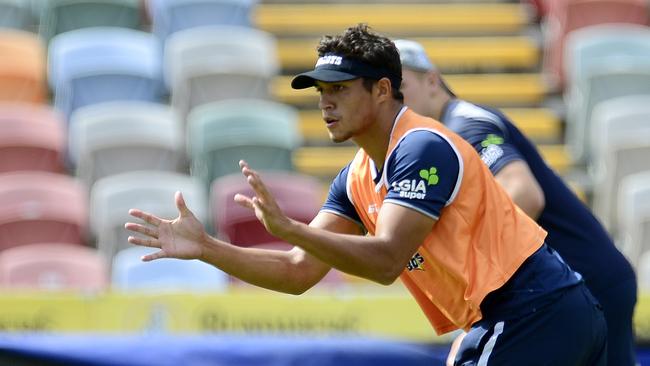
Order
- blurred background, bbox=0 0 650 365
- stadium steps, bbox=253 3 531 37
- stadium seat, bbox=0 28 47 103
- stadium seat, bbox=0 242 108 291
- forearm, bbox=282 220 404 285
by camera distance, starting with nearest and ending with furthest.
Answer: forearm, bbox=282 220 404 285 → blurred background, bbox=0 0 650 365 → stadium seat, bbox=0 242 108 291 → stadium seat, bbox=0 28 47 103 → stadium steps, bbox=253 3 531 37

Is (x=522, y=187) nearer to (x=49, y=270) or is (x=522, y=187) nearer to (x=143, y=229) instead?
(x=143, y=229)

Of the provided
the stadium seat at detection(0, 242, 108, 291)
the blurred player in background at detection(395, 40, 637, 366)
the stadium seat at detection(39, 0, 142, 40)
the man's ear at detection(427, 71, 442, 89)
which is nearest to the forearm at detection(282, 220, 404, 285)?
the blurred player in background at detection(395, 40, 637, 366)

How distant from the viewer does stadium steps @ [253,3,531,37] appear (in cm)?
1101

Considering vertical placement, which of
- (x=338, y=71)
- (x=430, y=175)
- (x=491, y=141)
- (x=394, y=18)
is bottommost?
(x=394, y=18)

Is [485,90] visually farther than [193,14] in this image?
No

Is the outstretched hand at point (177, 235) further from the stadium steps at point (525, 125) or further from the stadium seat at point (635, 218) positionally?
the stadium steps at point (525, 125)

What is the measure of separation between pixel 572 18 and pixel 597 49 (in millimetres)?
663

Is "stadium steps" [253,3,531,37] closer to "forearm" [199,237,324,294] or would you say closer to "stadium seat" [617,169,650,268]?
"stadium seat" [617,169,650,268]

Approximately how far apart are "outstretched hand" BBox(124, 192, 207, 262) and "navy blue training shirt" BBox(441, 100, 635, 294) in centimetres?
124

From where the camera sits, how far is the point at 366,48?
3705mm

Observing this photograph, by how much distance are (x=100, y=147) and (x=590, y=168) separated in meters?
3.74

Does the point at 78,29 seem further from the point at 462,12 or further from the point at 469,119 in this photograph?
the point at 469,119

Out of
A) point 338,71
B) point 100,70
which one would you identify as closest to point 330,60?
point 338,71

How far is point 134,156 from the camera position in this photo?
9.10m
